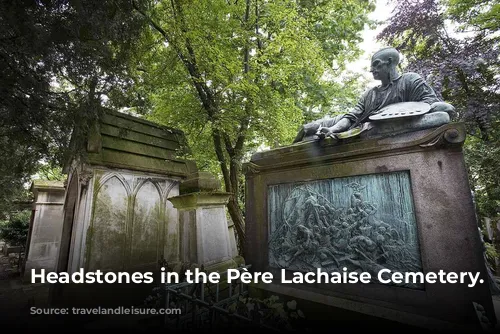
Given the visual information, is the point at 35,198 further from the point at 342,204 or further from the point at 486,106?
the point at 486,106

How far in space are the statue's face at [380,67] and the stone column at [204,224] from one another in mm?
4017

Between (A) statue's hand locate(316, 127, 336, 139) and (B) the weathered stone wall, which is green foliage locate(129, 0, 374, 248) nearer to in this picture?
(B) the weathered stone wall

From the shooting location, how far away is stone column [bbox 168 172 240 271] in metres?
5.34

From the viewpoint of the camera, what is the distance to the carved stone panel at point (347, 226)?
2.71m

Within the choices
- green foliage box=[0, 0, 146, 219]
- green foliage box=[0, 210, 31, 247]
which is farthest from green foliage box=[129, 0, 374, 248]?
green foliage box=[0, 210, 31, 247]

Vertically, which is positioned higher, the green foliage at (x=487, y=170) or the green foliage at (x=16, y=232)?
the green foliage at (x=487, y=170)

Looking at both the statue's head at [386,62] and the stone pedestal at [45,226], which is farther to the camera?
the stone pedestal at [45,226]

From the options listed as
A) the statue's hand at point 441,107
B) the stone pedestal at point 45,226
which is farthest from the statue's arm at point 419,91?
the stone pedestal at point 45,226

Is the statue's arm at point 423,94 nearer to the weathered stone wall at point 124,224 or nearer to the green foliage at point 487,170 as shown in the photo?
the weathered stone wall at point 124,224

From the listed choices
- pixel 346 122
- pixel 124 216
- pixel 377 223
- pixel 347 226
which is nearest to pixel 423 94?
pixel 346 122

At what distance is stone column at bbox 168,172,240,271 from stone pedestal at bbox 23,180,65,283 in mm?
6110

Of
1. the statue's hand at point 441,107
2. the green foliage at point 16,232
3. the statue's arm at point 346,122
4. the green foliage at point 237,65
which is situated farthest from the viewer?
the green foliage at point 16,232

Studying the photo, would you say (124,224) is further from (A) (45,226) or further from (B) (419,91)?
(B) (419,91)

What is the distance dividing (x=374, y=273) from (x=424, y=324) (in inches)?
23.6
